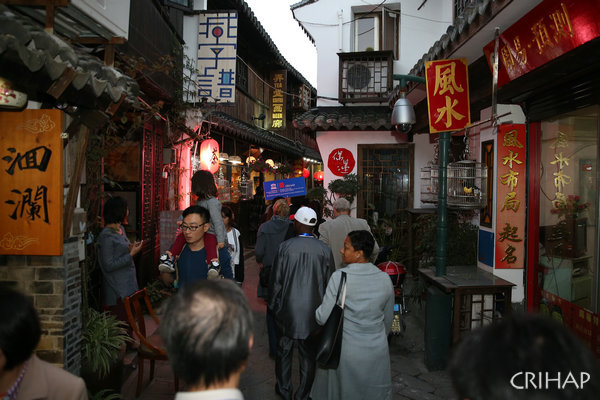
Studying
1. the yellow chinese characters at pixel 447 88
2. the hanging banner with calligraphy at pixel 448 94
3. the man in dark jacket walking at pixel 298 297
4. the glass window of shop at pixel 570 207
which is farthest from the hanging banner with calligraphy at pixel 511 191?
the man in dark jacket walking at pixel 298 297

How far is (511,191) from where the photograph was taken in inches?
238

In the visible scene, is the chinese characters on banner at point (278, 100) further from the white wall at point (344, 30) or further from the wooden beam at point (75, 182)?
the wooden beam at point (75, 182)

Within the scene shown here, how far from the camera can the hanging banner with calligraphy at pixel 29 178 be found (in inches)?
147

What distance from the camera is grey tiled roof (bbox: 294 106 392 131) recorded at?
411 inches

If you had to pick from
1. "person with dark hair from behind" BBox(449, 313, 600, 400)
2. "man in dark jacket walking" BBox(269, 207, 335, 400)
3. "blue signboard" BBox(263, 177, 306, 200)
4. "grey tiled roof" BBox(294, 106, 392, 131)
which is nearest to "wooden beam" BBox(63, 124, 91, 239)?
"man in dark jacket walking" BBox(269, 207, 335, 400)

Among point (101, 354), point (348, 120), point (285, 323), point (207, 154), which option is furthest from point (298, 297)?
point (348, 120)

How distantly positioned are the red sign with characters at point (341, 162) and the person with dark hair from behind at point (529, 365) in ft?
33.4

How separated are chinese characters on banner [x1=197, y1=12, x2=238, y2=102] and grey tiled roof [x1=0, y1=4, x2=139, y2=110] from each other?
19.5ft

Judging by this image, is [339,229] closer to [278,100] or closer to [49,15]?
[49,15]

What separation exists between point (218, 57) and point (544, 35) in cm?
739

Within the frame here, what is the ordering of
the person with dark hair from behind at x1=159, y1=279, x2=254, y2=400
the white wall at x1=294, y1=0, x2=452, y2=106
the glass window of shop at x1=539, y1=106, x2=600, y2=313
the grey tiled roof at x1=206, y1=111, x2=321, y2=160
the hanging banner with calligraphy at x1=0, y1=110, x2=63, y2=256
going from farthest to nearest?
the white wall at x1=294, y1=0, x2=452, y2=106, the grey tiled roof at x1=206, y1=111, x2=321, y2=160, the glass window of shop at x1=539, y1=106, x2=600, y2=313, the hanging banner with calligraphy at x1=0, y1=110, x2=63, y2=256, the person with dark hair from behind at x1=159, y1=279, x2=254, y2=400

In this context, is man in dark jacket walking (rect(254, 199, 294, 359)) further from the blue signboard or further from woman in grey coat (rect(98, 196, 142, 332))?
the blue signboard

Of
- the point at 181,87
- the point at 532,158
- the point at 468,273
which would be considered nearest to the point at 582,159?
the point at 532,158

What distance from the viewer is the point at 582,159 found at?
16.0 ft
